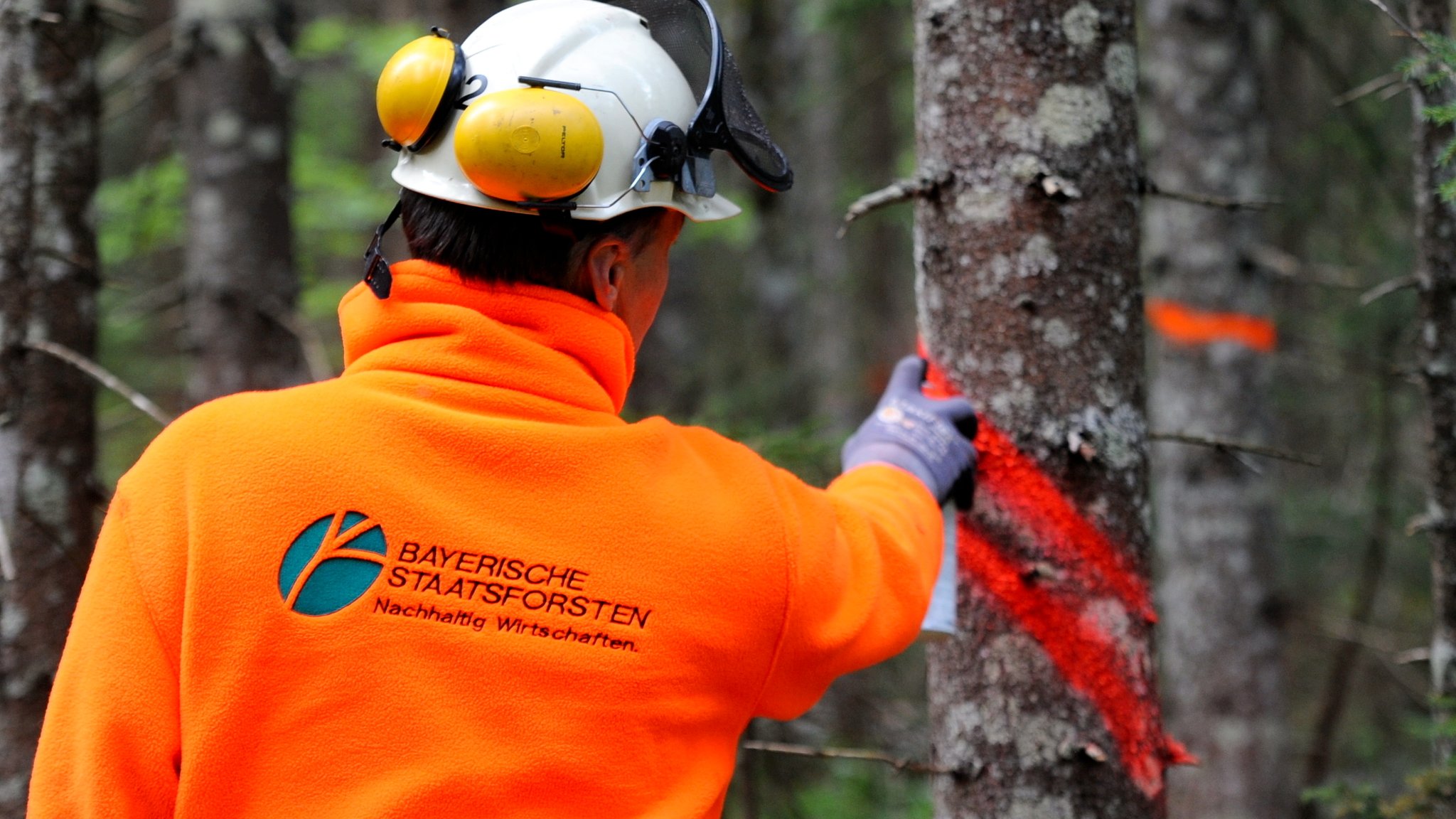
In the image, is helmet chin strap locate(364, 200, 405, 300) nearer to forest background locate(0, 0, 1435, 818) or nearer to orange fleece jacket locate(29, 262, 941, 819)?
orange fleece jacket locate(29, 262, 941, 819)

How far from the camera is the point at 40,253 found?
3229 mm

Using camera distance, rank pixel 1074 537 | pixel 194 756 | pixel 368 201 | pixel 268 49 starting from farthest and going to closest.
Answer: pixel 368 201 < pixel 268 49 < pixel 1074 537 < pixel 194 756

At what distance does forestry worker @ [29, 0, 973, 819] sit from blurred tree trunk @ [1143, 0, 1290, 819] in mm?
4995

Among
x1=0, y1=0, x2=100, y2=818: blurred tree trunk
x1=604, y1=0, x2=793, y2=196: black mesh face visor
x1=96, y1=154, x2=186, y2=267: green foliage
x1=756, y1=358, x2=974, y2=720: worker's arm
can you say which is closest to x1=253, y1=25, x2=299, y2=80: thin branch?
x1=96, y1=154, x2=186, y2=267: green foliage

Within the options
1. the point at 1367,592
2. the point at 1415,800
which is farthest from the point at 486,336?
the point at 1367,592

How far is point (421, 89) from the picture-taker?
210 centimetres

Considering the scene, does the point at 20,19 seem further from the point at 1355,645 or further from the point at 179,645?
the point at 1355,645

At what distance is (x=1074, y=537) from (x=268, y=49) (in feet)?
14.2

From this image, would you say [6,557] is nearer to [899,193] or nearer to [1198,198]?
[899,193]

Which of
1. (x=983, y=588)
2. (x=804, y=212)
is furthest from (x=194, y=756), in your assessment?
(x=804, y=212)

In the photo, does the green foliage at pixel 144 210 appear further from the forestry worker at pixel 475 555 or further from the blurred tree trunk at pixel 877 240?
the blurred tree trunk at pixel 877 240

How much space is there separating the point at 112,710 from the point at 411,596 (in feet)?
1.47

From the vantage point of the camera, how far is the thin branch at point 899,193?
268 cm

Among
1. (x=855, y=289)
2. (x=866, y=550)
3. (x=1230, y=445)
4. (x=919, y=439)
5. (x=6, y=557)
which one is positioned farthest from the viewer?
(x=855, y=289)
